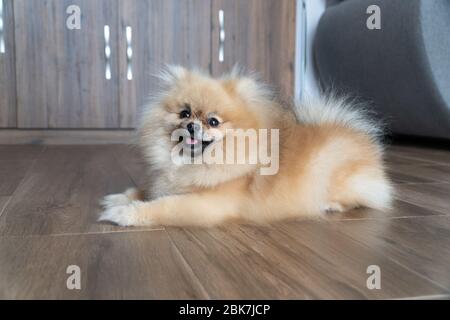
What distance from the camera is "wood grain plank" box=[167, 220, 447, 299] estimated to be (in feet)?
2.64

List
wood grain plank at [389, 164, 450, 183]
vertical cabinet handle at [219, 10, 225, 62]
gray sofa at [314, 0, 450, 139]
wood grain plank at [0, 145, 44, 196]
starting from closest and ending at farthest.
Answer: wood grain plank at [0, 145, 44, 196] → wood grain plank at [389, 164, 450, 183] → gray sofa at [314, 0, 450, 139] → vertical cabinet handle at [219, 10, 225, 62]

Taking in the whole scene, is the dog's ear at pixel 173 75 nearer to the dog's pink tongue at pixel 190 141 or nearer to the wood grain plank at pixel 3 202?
the dog's pink tongue at pixel 190 141

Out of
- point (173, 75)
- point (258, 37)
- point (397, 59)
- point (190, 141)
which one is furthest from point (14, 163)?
point (397, 59)

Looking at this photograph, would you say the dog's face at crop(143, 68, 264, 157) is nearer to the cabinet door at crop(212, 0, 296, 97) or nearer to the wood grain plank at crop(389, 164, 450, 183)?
the wood grain plank at crop(389, 164, 450, 183)

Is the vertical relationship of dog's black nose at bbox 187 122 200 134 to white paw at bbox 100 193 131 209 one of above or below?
above

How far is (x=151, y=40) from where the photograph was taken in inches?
119

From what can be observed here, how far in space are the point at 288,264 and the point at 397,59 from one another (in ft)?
6.85

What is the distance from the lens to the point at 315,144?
135 cm

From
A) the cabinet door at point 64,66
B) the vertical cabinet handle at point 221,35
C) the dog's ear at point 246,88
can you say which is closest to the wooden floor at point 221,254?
the dog's ear at point 246,88

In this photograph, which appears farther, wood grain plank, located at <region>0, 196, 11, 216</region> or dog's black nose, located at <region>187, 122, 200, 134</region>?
wood grain plank, located at <region>0, 196, 11, 216</region>

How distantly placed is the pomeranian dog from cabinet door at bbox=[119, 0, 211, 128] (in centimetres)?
165

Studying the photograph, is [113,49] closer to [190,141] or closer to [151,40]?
[151,40]

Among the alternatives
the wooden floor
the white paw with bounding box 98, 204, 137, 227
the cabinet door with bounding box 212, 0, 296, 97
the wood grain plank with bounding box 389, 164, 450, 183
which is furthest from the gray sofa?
the white paw with bounding box 98, 204, 137, 227
